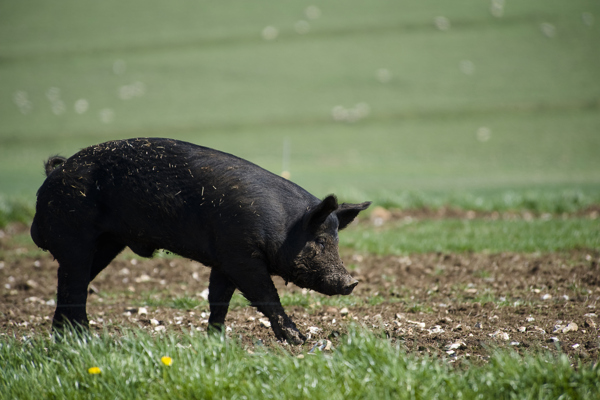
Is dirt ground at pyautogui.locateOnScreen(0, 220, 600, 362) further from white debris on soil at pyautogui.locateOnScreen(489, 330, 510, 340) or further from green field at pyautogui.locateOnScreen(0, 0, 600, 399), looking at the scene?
green field at pyautogui.locateOnScreen(0, 0, 600, 399)

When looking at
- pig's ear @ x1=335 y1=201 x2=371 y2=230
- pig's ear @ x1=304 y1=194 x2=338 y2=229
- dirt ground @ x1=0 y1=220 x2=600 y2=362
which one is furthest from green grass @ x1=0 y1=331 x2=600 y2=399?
pig's ear @ x1=335 y1=201 x2=371 y2=230

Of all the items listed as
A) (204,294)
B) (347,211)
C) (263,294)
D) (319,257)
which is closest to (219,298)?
(263,294)

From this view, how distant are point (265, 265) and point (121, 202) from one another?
1.19 metres

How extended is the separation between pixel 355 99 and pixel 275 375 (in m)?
24.4

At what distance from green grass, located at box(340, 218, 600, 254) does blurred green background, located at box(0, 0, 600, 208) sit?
737cm

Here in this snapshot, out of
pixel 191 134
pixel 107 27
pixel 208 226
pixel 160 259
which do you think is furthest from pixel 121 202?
pixel 107 27

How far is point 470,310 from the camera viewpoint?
525 cm

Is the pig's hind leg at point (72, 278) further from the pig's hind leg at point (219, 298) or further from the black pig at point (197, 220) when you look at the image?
the pig's hind leg at point (219, 298)

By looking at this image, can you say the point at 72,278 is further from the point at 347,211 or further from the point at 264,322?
the point at 347,211

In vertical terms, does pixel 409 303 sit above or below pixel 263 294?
below

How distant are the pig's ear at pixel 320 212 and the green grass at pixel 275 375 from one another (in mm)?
872

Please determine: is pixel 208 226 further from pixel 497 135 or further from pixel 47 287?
pixel 497 135

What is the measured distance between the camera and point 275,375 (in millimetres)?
3322

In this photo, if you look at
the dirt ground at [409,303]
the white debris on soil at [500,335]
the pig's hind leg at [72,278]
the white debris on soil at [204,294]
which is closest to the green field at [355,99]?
the dirt ground at [409,303]
